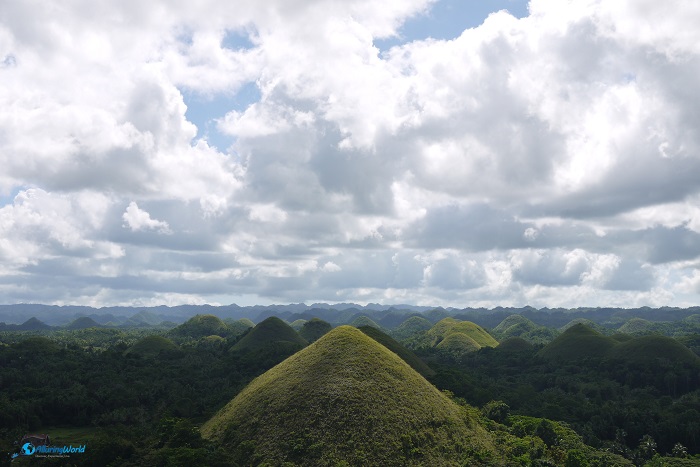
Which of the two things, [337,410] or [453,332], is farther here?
[453,332]

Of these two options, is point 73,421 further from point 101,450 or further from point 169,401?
point 101,450

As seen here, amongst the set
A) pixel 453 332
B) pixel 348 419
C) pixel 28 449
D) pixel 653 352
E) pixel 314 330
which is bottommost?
pixel 453 332

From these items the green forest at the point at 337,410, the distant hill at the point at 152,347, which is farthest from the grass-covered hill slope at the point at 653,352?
the distant hill at the point at 152,347

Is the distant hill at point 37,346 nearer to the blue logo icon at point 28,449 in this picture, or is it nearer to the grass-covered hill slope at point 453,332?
the blue logo icon at point 28,449

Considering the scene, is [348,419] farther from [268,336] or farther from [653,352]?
[653,352]

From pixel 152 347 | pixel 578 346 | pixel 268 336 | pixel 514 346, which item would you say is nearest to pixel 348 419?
pixel 268 336

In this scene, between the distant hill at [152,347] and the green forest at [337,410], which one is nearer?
the green forest at [337,410]
